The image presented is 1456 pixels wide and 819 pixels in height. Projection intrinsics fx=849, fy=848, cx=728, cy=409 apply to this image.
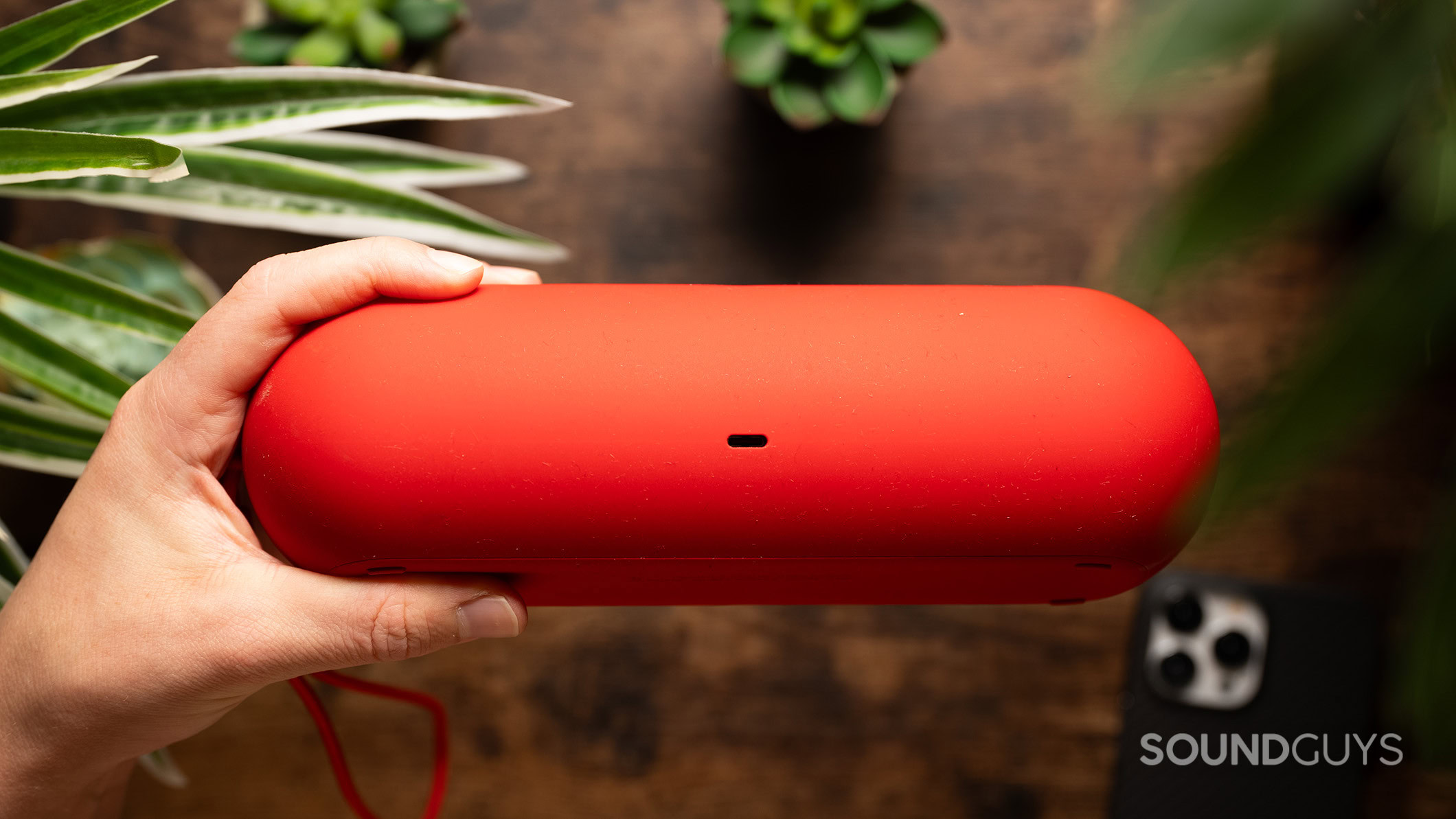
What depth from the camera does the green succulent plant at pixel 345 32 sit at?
2.23 feet

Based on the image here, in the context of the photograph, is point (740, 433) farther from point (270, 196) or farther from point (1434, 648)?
point (270, 196)

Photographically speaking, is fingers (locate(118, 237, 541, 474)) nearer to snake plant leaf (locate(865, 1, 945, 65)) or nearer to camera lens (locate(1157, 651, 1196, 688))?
snake plant leaf (locate(865, 1, 945, 65))

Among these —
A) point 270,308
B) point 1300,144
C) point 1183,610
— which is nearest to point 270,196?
point 270,308

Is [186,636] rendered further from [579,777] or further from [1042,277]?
[1042,277]

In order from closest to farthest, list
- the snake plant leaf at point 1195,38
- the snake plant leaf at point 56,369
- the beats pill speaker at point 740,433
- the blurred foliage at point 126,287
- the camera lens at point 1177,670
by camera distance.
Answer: the snake plant leaf at point 1195,38 < the beats pill speaker at point 740,433 < the snake plant leaf at point 56,369 < the blurred foliage at point 126,287 < the camera lens at point 1177,670

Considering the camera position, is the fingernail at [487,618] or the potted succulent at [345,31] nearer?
the fingernail at [487,618]

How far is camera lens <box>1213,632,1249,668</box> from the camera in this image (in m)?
0.77

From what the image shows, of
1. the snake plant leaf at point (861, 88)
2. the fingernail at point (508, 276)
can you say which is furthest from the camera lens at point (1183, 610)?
the fingernail at point (508, 276)

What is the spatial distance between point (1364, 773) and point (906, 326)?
2.28 feet

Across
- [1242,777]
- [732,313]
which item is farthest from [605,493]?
[1242,777]

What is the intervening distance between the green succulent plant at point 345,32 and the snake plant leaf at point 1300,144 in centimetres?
63

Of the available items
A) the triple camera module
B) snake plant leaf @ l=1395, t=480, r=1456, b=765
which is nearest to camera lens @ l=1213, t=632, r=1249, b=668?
the triple camera module

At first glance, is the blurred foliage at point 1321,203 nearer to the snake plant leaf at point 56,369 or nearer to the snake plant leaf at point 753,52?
the snake plant leaf at point 753,52

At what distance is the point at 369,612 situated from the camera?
1.64 feet
